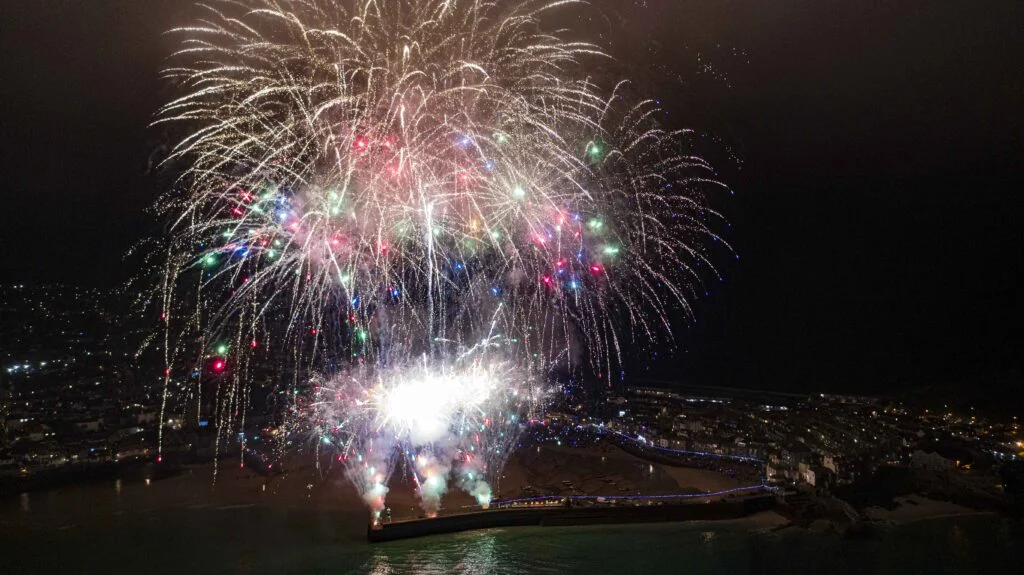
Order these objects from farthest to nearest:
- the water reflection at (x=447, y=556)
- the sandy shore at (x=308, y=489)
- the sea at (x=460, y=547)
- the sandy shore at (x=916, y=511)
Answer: the sandy shore at (x=308, y=489) < the sandy shore at (x=916, y=511) < the sea at (x=460, y=547) < the water reflection at (x=447, y=556)

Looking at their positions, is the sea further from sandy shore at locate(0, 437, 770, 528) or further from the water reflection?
sandy shore at locate(0, 437, 770, 528)

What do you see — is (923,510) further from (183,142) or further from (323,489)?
(183,142)

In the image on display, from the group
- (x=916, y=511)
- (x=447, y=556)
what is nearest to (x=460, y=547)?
(x=447, y=556)

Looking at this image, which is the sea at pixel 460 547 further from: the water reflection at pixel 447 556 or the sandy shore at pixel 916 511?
the sandy shore at pixel 916 511

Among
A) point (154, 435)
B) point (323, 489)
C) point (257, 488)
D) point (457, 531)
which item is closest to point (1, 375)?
point (154, 435)

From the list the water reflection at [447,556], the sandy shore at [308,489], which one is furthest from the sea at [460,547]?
the sandy shore at [308,489]

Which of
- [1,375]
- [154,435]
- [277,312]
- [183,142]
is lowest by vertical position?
[154,435]

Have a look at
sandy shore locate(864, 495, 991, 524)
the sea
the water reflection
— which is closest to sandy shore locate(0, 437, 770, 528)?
the sea

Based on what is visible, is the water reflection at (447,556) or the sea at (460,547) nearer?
the water reflection at (447,556)
